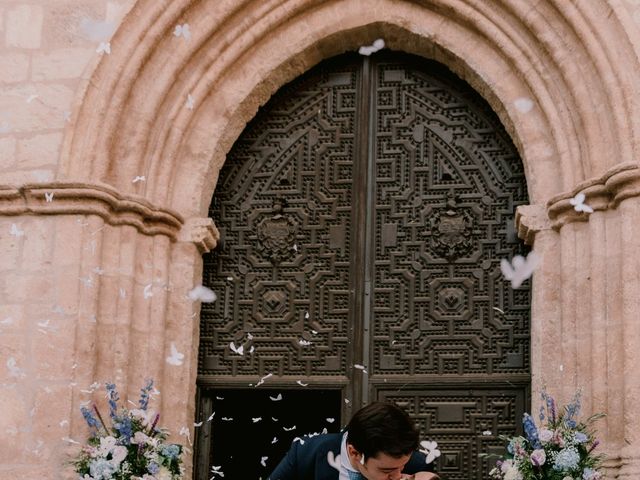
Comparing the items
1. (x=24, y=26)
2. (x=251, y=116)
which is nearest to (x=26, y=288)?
(x=24, y=26)

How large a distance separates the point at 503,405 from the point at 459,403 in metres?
0.24

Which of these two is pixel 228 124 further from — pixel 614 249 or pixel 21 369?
pixel 614 249

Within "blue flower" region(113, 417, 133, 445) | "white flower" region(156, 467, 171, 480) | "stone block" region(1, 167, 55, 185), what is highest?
"stone block" region(1, 167, 55, 185)

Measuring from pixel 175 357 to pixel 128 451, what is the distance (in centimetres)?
93

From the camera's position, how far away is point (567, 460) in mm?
5496

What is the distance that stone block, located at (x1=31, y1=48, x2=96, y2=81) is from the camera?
698cm

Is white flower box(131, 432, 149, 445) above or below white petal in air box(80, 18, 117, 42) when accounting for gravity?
below

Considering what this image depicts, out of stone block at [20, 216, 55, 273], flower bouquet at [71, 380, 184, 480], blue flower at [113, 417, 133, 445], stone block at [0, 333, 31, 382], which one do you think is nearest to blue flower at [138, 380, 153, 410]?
flower bouquet at [71, 380, 184, 480]

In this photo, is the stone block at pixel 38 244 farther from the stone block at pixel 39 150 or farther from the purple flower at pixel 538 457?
the purple flower at pixel 538 457

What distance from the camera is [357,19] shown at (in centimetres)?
724

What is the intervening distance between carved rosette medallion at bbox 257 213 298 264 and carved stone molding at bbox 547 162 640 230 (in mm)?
1517

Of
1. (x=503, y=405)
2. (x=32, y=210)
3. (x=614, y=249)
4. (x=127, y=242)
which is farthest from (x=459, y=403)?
(x=32, y=210)

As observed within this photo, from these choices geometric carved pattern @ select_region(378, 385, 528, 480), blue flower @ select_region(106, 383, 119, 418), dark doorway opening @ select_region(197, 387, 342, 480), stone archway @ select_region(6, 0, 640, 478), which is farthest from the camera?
dark doorway opening @ select_region(197, 387, 342, 480)

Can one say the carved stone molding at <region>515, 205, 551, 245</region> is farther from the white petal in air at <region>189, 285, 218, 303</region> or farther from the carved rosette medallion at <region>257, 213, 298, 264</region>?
the white petal in air at <region>189, 285, 218, 303</region>
